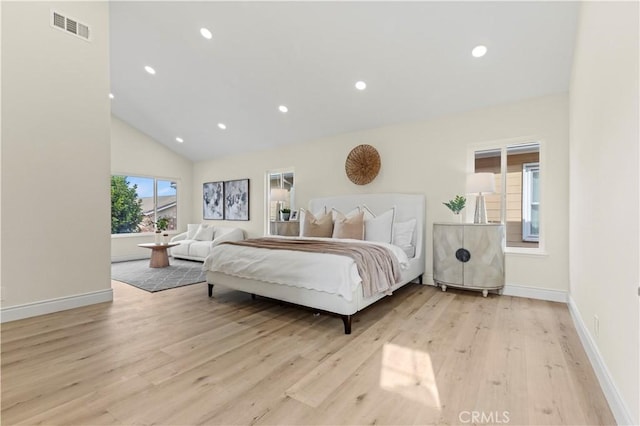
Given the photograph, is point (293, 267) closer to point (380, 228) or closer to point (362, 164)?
point (380, 228)

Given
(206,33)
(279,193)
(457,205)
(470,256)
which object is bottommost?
(470,256)

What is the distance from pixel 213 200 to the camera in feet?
25.3

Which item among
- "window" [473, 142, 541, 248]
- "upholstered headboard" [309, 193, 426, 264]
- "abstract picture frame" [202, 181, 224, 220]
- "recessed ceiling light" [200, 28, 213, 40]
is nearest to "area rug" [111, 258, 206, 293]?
"abstract picture frame" [202, 181, 224, 220]

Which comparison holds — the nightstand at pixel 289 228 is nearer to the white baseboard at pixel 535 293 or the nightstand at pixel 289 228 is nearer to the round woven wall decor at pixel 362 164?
the round woven wall decor at pixel 362 164

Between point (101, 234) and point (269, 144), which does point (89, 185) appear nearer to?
point (101, 234)

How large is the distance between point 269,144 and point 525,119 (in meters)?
4.43

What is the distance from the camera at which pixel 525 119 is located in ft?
12.4

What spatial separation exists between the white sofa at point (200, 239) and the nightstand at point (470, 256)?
14.1 feet

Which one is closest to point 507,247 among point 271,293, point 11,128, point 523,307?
point 523,307

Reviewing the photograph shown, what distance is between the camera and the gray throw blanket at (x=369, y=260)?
111 inches

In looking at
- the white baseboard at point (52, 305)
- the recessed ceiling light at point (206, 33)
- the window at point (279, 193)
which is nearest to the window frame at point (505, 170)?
the window at point (279, 193)

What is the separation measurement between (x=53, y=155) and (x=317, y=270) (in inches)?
118

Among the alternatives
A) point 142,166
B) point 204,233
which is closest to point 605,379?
point 204,233

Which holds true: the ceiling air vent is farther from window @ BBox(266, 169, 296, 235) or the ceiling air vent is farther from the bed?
window @ BBox(266, 169, 296, 235)
